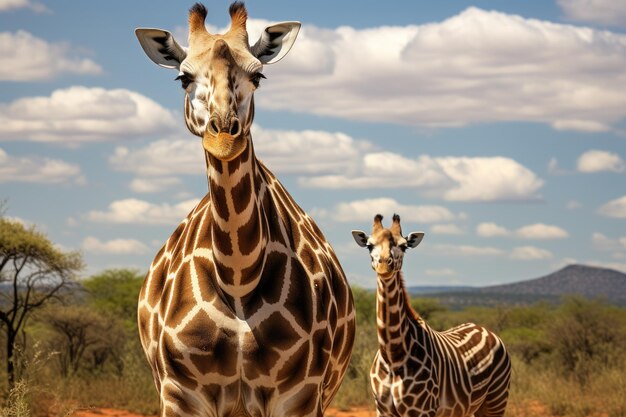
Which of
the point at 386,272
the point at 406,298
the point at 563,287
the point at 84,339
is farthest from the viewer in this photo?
the point at 563,287

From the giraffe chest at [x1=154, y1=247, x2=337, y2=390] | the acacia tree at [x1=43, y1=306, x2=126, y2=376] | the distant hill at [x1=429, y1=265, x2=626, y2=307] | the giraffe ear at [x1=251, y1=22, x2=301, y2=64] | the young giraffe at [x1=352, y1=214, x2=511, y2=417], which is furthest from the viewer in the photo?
the distant hill at [x1=429, y1=265, x2=626, y2=307]

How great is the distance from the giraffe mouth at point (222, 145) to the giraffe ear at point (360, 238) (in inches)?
288

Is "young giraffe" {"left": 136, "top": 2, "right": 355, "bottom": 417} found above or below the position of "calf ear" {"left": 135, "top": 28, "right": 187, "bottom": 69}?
below

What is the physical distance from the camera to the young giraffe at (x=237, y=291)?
4773mm

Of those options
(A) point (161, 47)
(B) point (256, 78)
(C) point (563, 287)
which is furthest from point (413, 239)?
(C) point (563, 287)

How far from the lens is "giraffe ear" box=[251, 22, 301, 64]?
17.0 feet

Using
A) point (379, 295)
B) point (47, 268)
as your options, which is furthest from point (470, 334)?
point (47, 268)

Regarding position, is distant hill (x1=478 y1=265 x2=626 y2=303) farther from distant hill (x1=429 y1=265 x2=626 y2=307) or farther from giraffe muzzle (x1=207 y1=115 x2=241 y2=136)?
giraffe muzzle (x1=207 y1=115 x2=241 y2=136)

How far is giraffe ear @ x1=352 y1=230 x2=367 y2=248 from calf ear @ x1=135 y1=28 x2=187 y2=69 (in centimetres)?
668

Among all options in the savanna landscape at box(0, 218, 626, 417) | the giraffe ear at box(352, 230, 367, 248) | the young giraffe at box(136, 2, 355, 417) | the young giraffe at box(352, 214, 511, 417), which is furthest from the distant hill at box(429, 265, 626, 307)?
the young giraffe at box(136, 2, 355, 417)

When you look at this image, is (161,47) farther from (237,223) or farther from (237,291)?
(237,291)

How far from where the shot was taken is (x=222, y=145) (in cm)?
436

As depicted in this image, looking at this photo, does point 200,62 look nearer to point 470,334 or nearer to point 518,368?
point 470,334

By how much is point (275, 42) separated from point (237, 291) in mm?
1242
